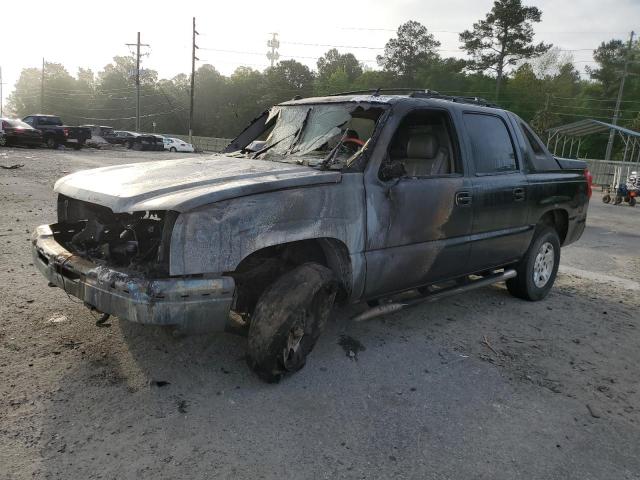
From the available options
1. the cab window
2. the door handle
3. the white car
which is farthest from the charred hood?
the white car

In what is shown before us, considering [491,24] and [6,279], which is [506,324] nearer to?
[6,279]

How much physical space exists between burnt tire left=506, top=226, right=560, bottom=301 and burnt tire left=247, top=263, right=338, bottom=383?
8.87ft

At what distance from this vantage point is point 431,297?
4.09 m

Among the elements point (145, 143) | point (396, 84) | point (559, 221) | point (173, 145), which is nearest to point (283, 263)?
point (559, 221)

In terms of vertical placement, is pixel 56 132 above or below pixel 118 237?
below

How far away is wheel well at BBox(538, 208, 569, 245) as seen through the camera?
5431 millimetres

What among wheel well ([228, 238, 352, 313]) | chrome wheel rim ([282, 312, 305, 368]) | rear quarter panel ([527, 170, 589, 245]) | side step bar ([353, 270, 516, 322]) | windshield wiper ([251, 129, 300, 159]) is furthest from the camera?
rear quarter panel ([527, 170, 589, 245])

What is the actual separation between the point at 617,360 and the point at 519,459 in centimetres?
187

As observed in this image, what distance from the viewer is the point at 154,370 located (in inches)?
129

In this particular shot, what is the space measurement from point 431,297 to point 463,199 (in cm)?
83

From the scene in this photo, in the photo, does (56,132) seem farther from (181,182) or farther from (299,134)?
(181,182)

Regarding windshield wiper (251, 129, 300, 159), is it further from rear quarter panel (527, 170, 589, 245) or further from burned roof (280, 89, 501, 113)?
rear quarter panel (527, 170, 589, 245)

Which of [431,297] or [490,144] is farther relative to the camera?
[490,144]

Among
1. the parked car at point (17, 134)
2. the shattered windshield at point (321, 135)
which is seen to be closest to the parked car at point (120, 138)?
the parked car at point (17, 134)
